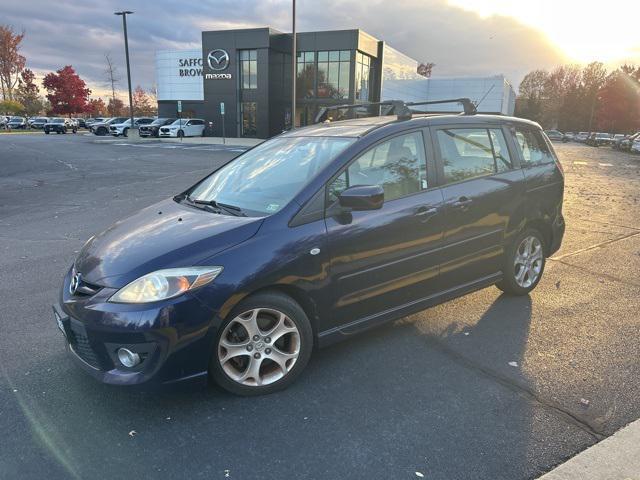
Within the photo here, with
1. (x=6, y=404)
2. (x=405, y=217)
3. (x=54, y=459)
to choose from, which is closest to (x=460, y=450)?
(x=405, y=217)

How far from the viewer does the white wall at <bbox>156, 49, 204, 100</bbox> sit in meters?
50.2

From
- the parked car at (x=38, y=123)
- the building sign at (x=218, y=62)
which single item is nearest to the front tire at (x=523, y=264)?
the building sign at (x=218, y=62)

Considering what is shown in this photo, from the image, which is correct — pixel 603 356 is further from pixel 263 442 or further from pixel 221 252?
pixel 221 252

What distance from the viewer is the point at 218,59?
45.3 m

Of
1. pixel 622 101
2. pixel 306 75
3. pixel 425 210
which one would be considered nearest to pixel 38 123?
pixel 306 75

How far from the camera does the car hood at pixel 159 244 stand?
287 cm

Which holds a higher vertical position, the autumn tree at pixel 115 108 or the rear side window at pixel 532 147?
the autumn tree at pixel 115 108

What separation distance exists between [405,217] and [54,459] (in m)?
2.66

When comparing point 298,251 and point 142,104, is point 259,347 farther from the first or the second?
point 142,104

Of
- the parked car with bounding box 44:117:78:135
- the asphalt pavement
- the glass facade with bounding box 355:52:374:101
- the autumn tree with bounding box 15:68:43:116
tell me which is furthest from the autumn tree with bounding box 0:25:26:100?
the asphalt pavement

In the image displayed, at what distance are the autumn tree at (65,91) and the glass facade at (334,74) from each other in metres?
45.3

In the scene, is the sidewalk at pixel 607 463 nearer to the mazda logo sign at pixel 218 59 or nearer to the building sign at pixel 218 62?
the building sign at pixel 218 62

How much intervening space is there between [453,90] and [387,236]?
68318mm

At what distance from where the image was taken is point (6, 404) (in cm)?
298
